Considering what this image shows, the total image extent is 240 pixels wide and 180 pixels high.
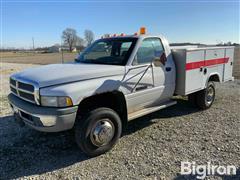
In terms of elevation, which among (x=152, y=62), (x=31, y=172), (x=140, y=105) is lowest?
(x=31, y=172)

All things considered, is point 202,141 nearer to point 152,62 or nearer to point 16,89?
point 152,62

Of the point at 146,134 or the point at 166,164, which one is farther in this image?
the point at 146,134

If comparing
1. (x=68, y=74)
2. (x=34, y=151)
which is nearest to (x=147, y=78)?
(x=68, y=74)

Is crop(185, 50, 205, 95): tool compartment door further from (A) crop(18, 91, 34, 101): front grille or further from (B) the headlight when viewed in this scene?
(A) crop(18, 91, 34, 101): front grille

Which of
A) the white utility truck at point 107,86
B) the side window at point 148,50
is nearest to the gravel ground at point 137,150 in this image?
the white utility truck at point 107,86

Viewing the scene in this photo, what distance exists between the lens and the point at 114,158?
3.57 m

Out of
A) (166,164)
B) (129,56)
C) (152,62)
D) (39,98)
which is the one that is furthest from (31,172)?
(152,62)

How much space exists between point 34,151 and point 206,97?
14.0 feet

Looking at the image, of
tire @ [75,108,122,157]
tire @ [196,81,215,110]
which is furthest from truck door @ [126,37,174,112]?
tire @ [196,81,215,110]

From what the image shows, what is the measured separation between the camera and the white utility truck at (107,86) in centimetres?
316

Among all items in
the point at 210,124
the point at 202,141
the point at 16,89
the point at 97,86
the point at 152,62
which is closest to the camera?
the point at 97,86

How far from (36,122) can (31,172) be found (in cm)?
76

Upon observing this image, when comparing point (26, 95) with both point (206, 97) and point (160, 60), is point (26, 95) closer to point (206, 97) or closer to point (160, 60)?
point (160, 60)

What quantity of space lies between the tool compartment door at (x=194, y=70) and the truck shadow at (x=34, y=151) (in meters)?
1.27
